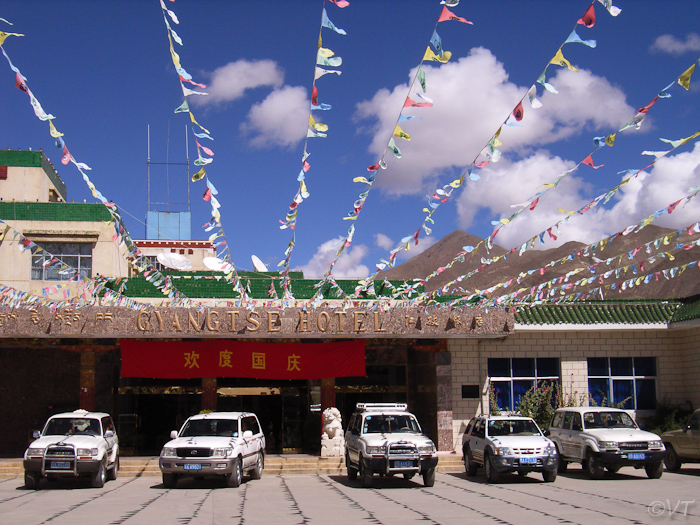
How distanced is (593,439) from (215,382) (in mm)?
11459

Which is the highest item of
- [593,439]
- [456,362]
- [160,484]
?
[456,362]

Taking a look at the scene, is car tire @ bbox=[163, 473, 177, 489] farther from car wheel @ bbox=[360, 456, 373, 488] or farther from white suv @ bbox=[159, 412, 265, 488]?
car wheel @ bbox=[360, 456, 373, 488]

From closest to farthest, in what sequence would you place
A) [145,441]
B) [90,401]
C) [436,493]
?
[436,493] < [90,401] < [145,441]

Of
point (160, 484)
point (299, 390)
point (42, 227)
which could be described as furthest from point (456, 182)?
point (42, 227)

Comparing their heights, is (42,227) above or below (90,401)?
above

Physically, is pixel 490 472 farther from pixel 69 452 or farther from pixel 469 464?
pixel 69 452

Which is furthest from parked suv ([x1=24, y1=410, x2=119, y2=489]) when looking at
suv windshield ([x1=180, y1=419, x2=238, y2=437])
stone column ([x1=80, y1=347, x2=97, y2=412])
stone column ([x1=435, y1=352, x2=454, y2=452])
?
stone column ([x1=435, y1=352, x2=454, y2=452])

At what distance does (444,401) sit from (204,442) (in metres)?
9.17

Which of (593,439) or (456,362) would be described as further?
(456,362)

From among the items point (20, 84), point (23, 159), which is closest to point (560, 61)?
point (20, 84)

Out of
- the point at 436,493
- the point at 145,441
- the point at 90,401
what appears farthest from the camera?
the point at 145,441

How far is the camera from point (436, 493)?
13.2 metres

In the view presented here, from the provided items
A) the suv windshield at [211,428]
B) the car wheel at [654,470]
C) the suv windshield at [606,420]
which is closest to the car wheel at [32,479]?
the suv windshield at [211,428]

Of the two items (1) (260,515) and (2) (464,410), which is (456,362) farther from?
(1) (260,515)
